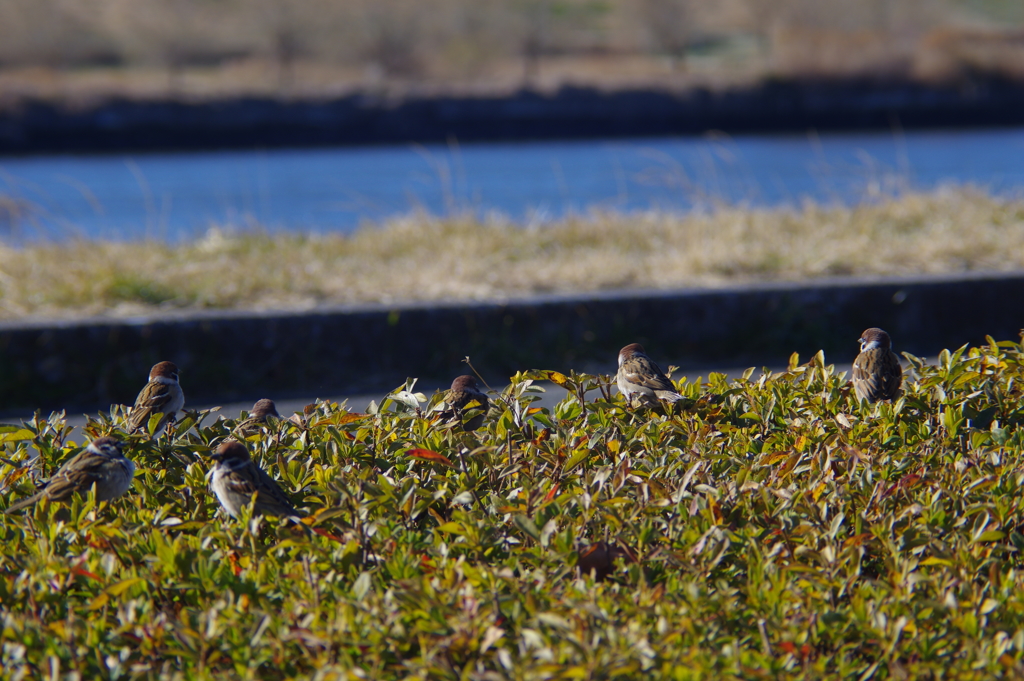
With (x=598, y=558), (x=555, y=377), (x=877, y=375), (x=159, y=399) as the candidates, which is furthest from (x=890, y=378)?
(x=159, y=399)

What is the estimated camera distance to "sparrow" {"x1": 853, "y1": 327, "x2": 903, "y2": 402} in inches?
135

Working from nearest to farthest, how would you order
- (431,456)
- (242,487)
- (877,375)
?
(242,487)
(431,456)
(877,375)

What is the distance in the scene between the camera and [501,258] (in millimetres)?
7504

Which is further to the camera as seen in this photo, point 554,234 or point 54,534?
point 554,234

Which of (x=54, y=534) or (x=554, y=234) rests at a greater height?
(x=554, y=234)

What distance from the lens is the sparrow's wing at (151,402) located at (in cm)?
360

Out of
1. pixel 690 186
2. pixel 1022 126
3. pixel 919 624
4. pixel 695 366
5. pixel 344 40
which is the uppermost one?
pixel 344 40

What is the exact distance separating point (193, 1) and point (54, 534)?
146 feet

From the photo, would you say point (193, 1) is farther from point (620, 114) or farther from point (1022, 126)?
point (1022, 126)

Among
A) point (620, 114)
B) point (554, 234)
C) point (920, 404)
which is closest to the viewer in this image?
point (920, 404)

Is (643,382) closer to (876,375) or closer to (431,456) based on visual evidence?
(876,375)

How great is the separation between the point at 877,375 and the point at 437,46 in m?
41.1

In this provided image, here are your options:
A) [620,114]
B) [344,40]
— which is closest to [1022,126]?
[620,114]

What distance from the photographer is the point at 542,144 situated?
31453mm
